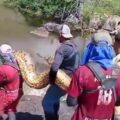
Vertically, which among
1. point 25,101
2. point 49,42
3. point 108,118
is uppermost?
point 108,118

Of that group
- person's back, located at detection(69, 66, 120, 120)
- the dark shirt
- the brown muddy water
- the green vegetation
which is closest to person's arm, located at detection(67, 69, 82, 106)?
person's back, located at detection(69, 66, 120, 120)

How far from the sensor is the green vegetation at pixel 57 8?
18734mm

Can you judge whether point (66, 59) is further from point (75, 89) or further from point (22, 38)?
point (22, 38)

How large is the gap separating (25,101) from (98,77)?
350cm

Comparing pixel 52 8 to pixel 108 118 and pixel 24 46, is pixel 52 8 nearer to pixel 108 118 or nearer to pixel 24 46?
pixel 24 46

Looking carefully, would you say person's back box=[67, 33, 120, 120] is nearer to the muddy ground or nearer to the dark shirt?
the dark shirt

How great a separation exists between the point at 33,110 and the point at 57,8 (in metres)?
12.8

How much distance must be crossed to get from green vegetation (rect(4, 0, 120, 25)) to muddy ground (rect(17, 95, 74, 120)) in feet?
35.5

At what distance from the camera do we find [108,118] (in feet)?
15.2

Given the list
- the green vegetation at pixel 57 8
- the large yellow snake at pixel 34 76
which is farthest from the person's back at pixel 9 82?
the green vegetation at pixel 57 8

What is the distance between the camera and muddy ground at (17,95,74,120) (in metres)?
6.89

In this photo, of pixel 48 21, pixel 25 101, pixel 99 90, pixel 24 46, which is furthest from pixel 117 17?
pixel 99 90

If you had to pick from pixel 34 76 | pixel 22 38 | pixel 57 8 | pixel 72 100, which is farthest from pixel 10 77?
pixel 57 8

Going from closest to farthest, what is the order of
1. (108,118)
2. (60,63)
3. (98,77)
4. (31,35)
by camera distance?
(98,77)
(108,118)
(60,63)
(31,35)
